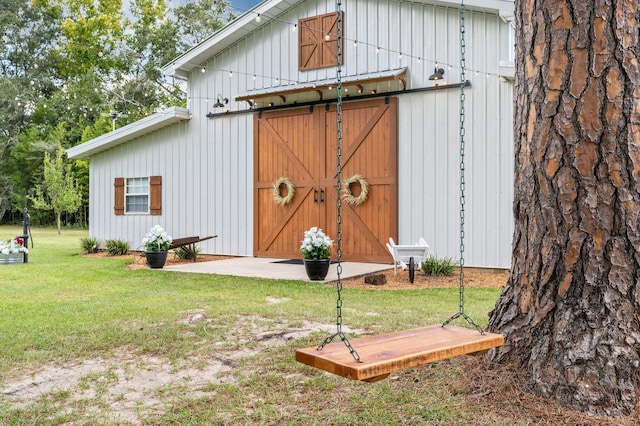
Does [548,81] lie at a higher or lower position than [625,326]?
higher

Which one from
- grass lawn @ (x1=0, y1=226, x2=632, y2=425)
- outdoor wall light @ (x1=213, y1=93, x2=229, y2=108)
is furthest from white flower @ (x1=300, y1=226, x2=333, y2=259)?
outdoor wall light @ (x1=213, y1=93, x2=229, y2=108)

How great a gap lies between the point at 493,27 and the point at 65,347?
7.67 metres

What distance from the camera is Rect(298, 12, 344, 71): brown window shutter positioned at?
1018cm

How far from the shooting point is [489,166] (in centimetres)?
877

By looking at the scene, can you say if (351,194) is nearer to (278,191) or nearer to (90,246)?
(278,191)

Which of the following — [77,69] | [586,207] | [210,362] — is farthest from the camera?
[77,69]

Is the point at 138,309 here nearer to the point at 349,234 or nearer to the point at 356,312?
the point at 356,312

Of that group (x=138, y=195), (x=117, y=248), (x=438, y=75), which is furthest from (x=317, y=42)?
(x=117, y=248)

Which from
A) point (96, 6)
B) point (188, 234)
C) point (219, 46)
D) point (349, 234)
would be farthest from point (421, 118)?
point (96, 6)

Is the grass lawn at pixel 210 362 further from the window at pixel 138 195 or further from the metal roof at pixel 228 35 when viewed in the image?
the metal roof at pixel 228 35

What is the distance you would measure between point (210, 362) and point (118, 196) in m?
10.3

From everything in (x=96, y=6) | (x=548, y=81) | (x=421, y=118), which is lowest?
(x=548, y=81)

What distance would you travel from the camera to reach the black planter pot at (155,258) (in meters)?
9.44

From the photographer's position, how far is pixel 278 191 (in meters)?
10.8
